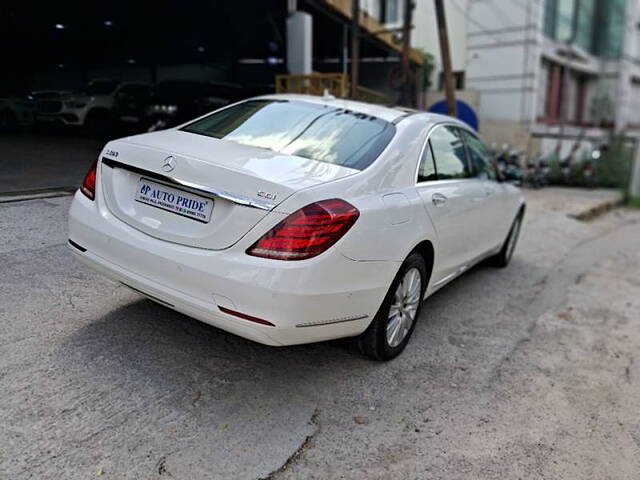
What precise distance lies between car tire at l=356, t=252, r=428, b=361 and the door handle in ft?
1.35

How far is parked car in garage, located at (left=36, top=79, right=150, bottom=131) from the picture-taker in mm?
6047

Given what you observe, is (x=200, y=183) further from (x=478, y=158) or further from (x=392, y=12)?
(x=392, y=12)

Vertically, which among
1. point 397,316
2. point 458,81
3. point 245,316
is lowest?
point 397,316

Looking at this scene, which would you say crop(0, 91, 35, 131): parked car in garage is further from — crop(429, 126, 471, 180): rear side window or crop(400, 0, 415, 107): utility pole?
crop(400, 0, 415, 107): utility pole

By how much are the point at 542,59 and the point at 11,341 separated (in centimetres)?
1885

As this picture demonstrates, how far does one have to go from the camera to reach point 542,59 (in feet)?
59.4

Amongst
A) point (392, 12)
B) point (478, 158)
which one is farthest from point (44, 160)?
point (392, 12)

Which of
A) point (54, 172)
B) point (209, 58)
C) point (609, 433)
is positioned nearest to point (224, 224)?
point (609, 433)

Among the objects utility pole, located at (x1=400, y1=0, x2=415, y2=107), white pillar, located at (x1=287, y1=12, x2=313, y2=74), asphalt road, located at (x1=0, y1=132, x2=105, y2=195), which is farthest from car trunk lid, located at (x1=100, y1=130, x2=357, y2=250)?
utility pole, located at (x1=400, y1=0, x2=415, y2=107)

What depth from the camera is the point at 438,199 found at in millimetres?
3695

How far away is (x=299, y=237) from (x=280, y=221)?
0.12 metres

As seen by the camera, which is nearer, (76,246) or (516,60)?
(76,246)

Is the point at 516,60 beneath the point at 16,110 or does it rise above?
above

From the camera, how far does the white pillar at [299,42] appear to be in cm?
995
